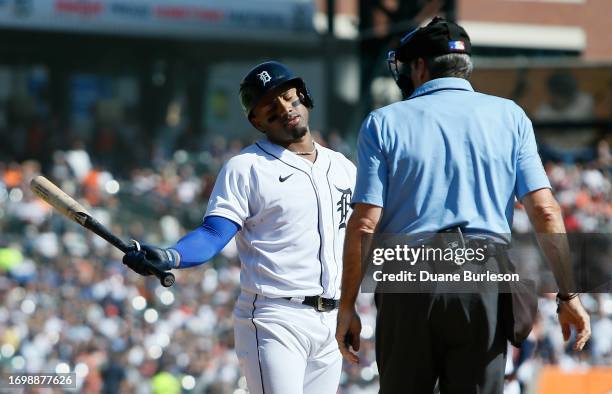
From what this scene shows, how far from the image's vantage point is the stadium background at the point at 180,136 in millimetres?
14203

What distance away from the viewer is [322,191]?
17.3 ft

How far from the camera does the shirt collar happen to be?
4285 millimetres

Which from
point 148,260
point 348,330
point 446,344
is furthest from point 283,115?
point 446,344

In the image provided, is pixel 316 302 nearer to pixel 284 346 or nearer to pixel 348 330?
pixel 284 346

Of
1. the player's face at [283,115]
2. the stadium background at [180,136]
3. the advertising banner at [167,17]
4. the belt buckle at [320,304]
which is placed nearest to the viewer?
the belt buckle at [320,304]

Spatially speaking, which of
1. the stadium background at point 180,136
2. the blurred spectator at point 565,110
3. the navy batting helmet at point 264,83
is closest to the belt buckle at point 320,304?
the navy batting helmet at point 264,83

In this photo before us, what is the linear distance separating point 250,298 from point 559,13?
33986mm

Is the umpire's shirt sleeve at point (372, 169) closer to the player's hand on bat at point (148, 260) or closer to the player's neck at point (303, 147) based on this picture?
the player's hand on bat at point (148, 260)

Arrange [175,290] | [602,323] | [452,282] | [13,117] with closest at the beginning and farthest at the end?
[452,282] < [602,323] < [175,290] < [13,117]

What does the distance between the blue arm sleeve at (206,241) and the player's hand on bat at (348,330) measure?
913 millimetres

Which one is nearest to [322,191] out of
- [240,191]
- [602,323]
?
[240,191]

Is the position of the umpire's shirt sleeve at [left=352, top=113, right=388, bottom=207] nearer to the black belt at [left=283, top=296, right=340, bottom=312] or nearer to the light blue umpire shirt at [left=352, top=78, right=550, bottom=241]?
the light blue umpire shirt at [left=352, top=78, right=550, bottom=241]

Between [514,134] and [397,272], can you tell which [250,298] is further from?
[514,134]

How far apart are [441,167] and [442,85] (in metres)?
0.32
